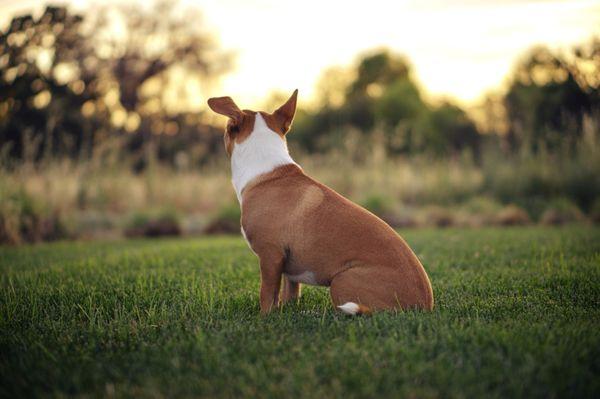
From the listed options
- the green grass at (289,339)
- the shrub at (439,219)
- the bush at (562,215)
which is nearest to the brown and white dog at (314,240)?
the green grass at (289,339)

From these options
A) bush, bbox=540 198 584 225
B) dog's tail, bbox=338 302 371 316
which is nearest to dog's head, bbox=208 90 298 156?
dog's tail, bbox=338 302 371 316

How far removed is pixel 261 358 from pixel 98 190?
9273 mm

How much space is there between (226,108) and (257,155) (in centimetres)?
42

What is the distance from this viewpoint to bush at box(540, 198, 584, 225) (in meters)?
10.3

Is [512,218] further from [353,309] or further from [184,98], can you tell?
[184,98]

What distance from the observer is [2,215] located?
8391 mm

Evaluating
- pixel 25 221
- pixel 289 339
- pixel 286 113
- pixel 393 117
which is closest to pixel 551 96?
pixel 393 117

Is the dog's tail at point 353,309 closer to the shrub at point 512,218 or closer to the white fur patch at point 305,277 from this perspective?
the white fur patch at point 305,277

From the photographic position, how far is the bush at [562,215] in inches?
407

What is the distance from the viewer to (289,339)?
2850mm

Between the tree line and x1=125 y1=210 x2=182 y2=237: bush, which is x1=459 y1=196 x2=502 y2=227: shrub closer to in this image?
the tree line

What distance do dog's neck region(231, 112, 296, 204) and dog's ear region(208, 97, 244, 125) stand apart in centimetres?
15

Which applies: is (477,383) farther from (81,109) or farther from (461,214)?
(81,109)

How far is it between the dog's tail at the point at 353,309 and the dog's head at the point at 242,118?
1461 millimetres
